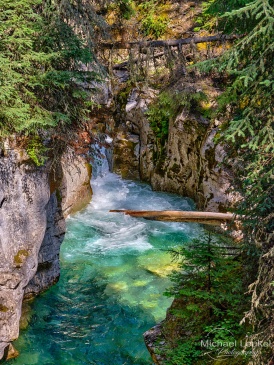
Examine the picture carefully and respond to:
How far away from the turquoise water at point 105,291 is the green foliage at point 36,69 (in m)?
4.91

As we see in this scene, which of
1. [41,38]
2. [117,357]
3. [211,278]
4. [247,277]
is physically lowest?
[117,357]

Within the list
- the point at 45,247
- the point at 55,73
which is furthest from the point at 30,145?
the point at 45,247

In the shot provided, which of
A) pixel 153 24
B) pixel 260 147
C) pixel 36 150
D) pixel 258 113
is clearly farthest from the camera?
pixel 153 24

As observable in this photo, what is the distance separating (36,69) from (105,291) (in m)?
6.31

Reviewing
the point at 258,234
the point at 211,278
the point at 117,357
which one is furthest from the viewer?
the point at 117,357

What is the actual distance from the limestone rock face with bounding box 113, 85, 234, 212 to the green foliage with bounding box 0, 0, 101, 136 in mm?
6402

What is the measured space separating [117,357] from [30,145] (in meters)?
5.13

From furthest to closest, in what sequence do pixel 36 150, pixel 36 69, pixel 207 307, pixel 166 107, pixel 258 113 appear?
pixel 166 107 < pixel 36 150 < pixel 36 69 < pixel 207 307 < pixel 258 113

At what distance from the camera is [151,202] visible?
1470 cm

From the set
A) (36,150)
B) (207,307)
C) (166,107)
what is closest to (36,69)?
(36,150)

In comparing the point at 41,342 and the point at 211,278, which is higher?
the point at 211,278

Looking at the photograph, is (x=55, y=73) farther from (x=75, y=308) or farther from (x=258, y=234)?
(x=75, y=308)

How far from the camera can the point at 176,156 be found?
48.5 ft

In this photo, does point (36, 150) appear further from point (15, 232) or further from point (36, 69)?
point (15, 232)
